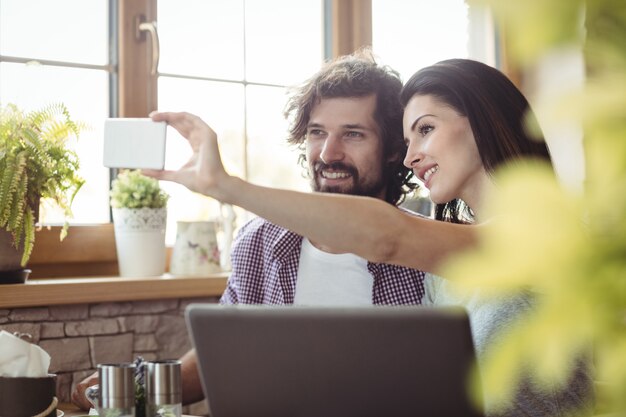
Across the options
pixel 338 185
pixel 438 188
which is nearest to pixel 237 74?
pixel 338 185

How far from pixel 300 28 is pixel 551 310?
9.13 ft

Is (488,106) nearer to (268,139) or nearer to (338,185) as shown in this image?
(338,185)

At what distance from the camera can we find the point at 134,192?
2377 millimetres

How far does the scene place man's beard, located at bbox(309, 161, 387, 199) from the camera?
2.15 meters

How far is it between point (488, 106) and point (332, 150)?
0.52 m

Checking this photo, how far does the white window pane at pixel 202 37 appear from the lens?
2633mm

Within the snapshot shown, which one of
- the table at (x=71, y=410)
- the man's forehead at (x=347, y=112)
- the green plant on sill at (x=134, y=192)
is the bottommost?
the table at (x=71, y=410)

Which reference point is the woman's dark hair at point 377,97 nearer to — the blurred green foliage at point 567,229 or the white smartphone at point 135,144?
the white smartphone at point 135,144

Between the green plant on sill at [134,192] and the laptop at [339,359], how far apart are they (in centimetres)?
141

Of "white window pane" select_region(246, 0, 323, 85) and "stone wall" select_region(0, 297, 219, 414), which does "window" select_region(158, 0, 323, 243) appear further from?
"stone wall" select_region(0, 297, 219, 414)

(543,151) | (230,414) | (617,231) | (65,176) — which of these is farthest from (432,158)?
(617,231)

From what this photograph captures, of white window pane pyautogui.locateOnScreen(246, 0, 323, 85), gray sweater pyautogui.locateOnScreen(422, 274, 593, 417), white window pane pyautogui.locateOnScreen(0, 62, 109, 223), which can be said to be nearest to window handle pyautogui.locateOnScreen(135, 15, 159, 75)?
white window pane pyautogui.locateOnScreen(0, 62, 109, 223)

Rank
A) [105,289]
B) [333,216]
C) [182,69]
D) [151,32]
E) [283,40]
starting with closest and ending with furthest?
1. [333,216]
2. [105,289]
3. [151,32]
4. [182,69]
5. [283,40]

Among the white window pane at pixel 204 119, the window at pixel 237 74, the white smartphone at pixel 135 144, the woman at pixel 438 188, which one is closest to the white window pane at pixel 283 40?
the window at pixel 237 74
